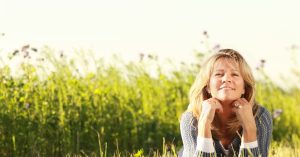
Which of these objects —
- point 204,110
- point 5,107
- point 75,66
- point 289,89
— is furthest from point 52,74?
point 289,89

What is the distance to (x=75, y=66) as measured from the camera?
743 cm

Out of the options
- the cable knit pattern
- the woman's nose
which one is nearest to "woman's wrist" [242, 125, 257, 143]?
the cable knit pattern

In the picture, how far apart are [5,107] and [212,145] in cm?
342

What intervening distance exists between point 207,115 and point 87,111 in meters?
3.41

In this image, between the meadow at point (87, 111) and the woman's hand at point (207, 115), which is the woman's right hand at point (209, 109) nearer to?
the woman's hand at point (207, 115)

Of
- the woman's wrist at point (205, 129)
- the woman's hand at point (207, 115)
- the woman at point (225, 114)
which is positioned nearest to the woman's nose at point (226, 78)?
the woman at point (225, 114)

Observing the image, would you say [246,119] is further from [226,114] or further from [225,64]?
[225,64]

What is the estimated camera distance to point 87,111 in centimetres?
668

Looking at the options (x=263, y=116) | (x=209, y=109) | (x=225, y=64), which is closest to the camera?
(x=209, y=109)

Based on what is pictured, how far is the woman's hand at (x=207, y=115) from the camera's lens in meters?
3.41

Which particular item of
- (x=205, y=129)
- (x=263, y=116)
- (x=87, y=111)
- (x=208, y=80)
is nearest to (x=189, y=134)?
(x=205, y=129)

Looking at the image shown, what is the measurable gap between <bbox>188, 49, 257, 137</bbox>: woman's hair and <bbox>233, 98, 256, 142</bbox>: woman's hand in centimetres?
14

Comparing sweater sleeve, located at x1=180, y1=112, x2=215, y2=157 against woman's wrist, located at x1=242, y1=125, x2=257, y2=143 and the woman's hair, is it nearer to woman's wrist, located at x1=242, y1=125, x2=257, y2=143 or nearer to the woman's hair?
the woman's hair

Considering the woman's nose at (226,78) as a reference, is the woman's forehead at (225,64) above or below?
above
